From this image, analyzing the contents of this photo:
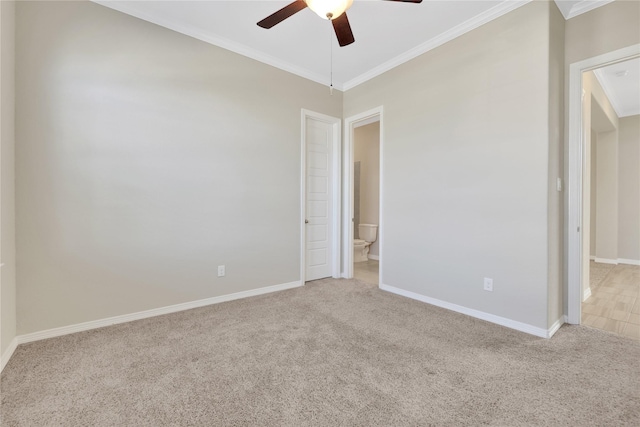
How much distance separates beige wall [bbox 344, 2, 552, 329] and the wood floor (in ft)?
2.58

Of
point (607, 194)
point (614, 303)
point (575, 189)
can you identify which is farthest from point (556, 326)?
point (607, 194)

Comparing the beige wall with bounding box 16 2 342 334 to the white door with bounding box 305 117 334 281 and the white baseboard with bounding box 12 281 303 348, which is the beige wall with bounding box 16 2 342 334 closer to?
the white baseboard with bounding box 12 281 303 348

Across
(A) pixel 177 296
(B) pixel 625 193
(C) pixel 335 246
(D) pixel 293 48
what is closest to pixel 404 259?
(C) pixel 335 246

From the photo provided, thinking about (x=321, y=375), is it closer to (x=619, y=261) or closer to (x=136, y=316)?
(x=136, y=316)

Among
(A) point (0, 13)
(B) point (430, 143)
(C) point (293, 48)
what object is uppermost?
(C) point (293, 48)

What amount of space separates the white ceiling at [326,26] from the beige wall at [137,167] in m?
0.14

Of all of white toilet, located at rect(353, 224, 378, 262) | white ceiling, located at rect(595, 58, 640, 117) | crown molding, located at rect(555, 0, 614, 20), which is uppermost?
white ceiling, located at rect(595, 58, 640, 117)

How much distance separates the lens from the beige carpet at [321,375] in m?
1.44

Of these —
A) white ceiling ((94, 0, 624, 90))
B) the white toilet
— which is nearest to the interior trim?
the white toilet

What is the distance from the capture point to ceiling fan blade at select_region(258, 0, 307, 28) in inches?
73.5

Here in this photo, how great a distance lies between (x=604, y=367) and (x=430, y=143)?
2.29 metres

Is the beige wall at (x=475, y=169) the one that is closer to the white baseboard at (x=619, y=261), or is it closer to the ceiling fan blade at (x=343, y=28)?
the ceiling fan blade at (x=343, y=28)

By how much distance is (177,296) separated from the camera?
2.87 m

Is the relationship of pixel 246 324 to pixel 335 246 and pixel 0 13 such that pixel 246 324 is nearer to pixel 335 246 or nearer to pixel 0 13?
pixel 335 246
